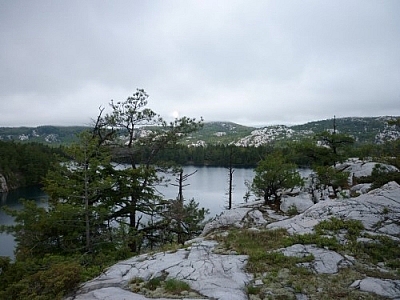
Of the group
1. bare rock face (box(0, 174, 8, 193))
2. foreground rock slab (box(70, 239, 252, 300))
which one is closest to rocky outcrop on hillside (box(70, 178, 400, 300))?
foreground rock slab (box(70, 239, 252, 300))

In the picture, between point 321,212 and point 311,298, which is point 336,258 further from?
point 321,212

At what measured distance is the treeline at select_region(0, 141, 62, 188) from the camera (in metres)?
61.3

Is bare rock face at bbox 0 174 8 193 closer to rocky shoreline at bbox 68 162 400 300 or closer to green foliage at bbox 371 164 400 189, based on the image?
rocky shoreline at bbox 68 162 400 300

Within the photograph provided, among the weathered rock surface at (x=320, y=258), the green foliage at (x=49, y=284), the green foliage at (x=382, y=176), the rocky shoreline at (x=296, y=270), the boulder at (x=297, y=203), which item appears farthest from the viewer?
the boulder at (x=297, y=203)

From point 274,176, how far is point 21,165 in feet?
222

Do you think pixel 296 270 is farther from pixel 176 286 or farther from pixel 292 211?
pixel 292 211

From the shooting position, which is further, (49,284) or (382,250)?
(382,250)

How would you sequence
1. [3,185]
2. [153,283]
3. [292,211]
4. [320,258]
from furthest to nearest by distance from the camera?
1. [3,185]
2. [292,211]
3. [320,258]
4. [153,283]

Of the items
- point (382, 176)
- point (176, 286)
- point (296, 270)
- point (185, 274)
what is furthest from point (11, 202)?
point (296, 270)

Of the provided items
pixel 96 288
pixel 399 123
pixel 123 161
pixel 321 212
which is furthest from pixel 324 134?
pixel 96 288

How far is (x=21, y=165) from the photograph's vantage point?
216ft

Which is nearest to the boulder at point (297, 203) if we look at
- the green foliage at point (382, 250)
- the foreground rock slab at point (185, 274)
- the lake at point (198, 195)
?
the green foliage at point (382, 250)

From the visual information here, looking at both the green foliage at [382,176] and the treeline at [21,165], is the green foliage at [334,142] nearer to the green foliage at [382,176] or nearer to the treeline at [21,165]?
the green foliage at [382,176]

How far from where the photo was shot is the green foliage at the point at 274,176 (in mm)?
15953
